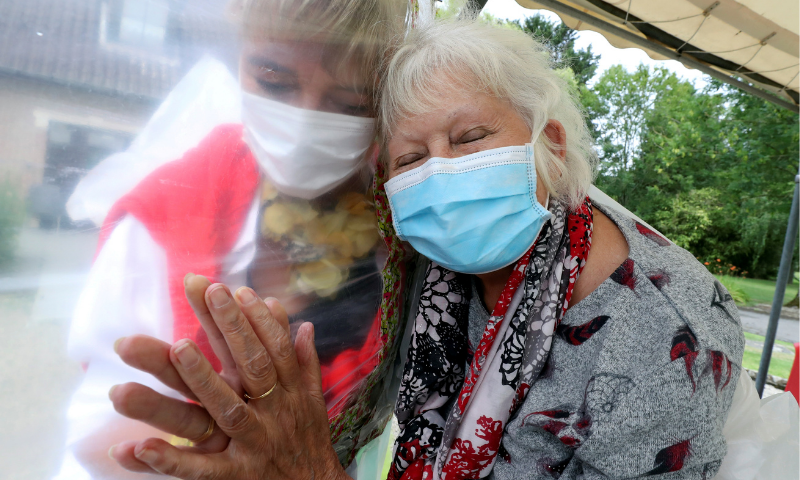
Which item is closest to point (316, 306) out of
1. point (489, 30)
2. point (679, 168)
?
point (489, 30)

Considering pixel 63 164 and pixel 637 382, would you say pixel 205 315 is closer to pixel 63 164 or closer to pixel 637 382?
pixel 63 164

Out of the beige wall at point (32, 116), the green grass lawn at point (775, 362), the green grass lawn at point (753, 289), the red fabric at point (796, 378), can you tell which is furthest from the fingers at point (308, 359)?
the green grass lawn at point (753, 289)

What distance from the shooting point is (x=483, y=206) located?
1.16 metres

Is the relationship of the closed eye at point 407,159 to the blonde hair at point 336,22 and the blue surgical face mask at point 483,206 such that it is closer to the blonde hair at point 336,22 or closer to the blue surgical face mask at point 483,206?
the blue surgical face mask at point 483,206

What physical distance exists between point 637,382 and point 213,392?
82 centimetres

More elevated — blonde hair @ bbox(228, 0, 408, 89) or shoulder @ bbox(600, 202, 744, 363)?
blonde hair @ bbox(228, 0, 408, 89)

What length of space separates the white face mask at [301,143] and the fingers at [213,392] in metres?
0.43

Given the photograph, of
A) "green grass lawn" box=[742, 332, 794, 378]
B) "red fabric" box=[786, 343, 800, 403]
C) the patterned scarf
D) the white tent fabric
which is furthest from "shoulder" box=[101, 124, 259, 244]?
"green grass lawn" box=[742, 332, 794, 378]

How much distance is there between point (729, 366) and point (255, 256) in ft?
3.46

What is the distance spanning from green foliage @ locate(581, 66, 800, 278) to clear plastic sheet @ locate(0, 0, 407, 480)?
410 inches

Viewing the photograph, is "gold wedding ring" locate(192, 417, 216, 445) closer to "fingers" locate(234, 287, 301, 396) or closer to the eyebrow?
"fingers" locate(234, 287, 301, 396)

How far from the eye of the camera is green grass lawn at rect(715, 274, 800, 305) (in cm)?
1173

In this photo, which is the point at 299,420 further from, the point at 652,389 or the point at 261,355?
the point at 652,389

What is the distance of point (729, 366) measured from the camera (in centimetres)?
103
